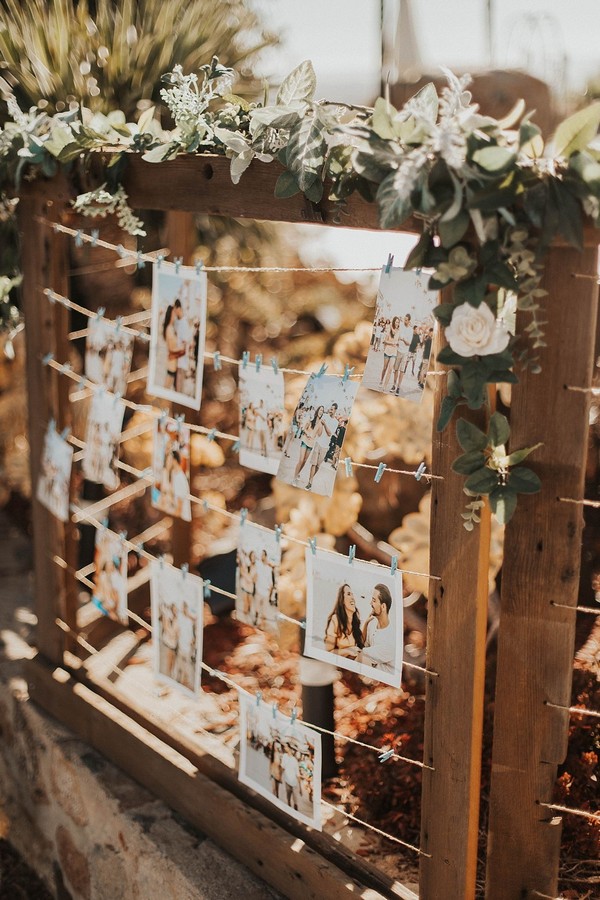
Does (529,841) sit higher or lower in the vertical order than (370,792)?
higher

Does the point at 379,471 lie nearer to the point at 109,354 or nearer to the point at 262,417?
the point at 262,417

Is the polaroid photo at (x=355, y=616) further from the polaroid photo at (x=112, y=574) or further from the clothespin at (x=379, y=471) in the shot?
the polaroid photo at (x=112, y=574)

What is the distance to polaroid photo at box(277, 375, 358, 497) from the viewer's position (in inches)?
66.4

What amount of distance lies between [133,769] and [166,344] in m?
1.24

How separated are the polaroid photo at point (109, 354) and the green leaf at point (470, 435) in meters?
1.12

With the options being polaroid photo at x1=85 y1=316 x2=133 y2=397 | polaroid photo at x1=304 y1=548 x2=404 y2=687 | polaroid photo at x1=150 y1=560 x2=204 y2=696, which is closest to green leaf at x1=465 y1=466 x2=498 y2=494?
polaroid photo at x1=304 y1=548 x2=404 y2=687

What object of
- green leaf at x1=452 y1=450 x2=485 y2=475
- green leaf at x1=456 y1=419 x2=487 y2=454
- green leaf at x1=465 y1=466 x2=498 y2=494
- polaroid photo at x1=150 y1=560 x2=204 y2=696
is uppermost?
green leaf at x1=456 y1=419 x2=487 y2=454

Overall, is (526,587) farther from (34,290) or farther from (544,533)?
(34,290)

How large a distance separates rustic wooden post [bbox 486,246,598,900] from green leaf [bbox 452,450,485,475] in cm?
8

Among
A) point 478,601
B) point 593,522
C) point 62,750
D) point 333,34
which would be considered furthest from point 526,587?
point 333,34

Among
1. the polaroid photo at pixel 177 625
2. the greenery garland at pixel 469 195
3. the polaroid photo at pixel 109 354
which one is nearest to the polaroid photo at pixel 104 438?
the polaroid photo at pixel 109 354

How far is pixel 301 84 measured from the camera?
1537mm

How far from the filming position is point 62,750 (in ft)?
8.57

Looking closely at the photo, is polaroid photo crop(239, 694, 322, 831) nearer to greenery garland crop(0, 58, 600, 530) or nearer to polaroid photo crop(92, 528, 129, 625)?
polaroid photo crop(92, 528, 129, 625)
